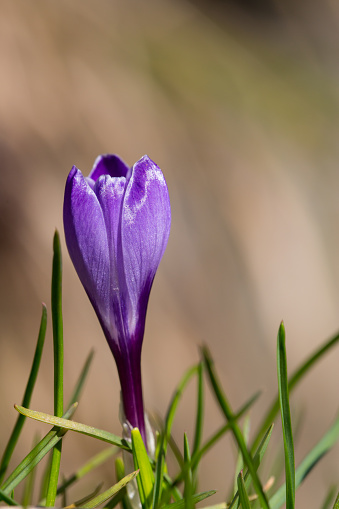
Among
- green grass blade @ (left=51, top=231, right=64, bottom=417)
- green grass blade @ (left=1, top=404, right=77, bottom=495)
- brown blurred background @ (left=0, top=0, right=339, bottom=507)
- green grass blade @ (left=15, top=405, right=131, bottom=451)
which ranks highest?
brown blurred background @ (left=0, top=0, right=339, bottom=507)

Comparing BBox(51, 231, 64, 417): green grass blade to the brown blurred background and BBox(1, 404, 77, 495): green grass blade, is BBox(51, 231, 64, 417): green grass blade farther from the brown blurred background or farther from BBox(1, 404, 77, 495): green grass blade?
the brown blurred background

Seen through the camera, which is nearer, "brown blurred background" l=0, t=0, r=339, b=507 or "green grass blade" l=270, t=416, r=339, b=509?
"green grass blade" l=270, t=416, r=339, b=509

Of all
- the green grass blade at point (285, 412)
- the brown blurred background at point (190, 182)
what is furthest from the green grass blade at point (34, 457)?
the brown blurred background at point (190, 182)

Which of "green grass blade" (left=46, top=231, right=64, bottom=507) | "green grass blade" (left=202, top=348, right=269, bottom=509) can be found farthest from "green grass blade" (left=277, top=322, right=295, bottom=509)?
"green grass blade" (left=46, top=231, right=64, bottom=507)

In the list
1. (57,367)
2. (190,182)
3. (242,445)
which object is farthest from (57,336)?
(190,182)

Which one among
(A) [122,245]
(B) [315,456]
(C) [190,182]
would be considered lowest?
(B) [315,456]

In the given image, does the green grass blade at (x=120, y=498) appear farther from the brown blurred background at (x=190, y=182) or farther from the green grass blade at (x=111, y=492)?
the brown blurred background at (x=190, y=182)

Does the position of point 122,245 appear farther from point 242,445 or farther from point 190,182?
point 190,182
